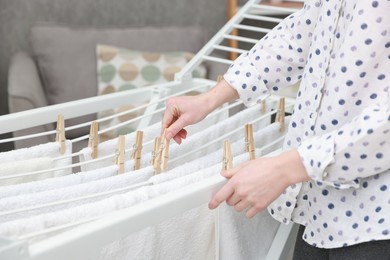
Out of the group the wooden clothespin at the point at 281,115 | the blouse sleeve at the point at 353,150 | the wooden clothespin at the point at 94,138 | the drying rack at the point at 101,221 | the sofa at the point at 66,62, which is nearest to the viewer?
the drying rack at the point at 101,221

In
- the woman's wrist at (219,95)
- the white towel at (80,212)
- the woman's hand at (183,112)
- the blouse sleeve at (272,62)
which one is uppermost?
the blouse sleeve at (272,62)

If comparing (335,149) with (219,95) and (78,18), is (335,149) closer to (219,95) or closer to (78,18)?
(219,95)

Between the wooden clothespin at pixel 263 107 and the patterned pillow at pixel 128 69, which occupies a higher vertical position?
the wooden clothespin at pixel 263 107

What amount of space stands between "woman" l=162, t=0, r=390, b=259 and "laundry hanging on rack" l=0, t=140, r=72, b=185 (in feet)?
0.74

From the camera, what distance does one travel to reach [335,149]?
3.37 feet

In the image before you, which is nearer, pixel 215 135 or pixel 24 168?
pixel 24 168

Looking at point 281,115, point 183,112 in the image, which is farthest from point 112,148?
point 281,115

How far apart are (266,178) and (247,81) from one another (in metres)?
0.33

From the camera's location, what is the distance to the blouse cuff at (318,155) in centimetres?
103

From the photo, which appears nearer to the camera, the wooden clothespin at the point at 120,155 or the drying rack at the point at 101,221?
the drying rack at the point at 101,221

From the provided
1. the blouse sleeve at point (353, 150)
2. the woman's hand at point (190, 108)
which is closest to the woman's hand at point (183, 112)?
the woman's hand at point (190, 108)

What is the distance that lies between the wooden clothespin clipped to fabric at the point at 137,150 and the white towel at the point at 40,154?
137 millimetres

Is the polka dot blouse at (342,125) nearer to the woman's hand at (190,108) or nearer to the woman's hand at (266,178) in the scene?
the woman's hand at (266,178)

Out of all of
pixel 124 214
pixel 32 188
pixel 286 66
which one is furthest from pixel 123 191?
pixel 286 66
